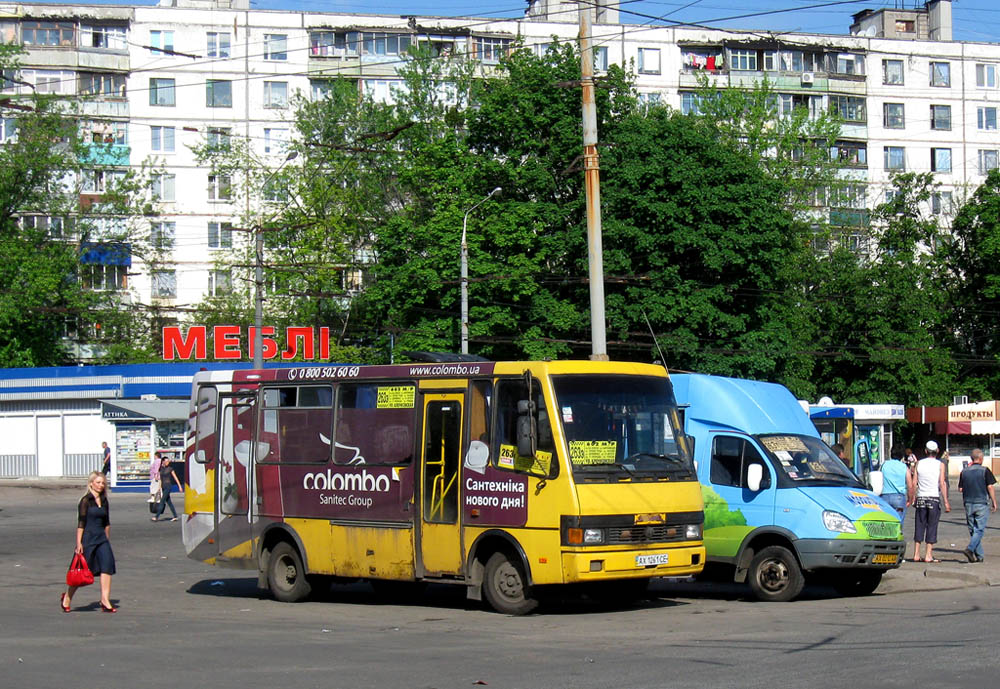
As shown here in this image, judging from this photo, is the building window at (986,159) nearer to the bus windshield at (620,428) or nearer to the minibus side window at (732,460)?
the minibus side window at (732,460)

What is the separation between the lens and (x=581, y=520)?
44.0 ft

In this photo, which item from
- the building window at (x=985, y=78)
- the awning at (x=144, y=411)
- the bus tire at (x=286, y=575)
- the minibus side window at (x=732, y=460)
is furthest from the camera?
the building window at (x=985, y=78)

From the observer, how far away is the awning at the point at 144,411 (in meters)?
45.9

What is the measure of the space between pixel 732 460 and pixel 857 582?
2137mm

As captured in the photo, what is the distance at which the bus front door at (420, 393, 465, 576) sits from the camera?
1446 centimetres

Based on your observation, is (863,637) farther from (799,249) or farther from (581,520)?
(799,249)

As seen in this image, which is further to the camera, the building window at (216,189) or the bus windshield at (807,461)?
the building window at (216,189)

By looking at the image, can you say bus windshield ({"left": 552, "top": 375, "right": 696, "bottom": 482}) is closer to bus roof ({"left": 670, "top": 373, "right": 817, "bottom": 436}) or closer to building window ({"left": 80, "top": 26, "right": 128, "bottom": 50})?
bus roof ({"left": 670, "top": 373, "right": 817, "bottom": 436})

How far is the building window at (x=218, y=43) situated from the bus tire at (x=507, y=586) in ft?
200

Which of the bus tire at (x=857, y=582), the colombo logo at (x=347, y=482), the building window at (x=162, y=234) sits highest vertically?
the building window at (x=162, y=234)

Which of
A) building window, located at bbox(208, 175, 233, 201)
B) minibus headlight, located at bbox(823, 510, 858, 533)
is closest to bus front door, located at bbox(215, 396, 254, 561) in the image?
minibus headlight, located at bbox(823, 510, 858, 533)

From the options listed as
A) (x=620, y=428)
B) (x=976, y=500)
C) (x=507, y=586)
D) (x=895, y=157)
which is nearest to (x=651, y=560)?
(x=620, y=428)

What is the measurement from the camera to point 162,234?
65.4m

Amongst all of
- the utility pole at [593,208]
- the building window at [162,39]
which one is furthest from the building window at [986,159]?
the utility pole at [593,208]
